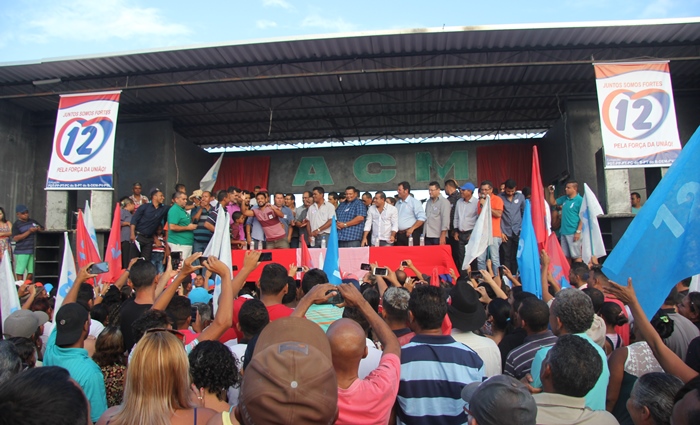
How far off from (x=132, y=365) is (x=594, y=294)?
3281 mm

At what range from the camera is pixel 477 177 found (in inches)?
706

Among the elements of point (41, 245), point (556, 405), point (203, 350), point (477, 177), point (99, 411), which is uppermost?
point (477, 177)

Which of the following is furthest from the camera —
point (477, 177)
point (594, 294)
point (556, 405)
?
point (477, 177)

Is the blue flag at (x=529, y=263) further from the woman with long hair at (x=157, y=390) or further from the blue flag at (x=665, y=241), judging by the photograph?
the woman with long hair at (x=157, y=390)

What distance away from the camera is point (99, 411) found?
9.18 ft

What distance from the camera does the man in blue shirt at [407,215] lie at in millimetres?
10008

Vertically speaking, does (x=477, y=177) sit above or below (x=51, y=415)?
above

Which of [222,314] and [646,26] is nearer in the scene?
[222,314]

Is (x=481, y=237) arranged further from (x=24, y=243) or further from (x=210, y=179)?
(x=210, y=179)

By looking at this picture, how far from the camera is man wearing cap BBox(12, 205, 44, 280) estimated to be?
433 inches

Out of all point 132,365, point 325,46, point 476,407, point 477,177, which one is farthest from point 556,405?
point 477,177

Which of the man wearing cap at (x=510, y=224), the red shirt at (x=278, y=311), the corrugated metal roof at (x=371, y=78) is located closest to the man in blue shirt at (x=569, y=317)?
the red shirt at (x=278, y=311)

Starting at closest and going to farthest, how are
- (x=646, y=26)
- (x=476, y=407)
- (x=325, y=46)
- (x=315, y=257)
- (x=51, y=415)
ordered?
(x=51, y=415), (x=476, y=407), (x=315, y=257), (x=646, y=26), (x=325, y=46)

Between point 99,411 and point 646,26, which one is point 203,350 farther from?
point 646,26
